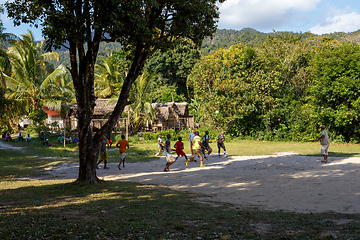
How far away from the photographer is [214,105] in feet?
104

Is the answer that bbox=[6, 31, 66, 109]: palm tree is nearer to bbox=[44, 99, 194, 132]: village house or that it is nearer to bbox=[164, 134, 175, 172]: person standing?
bbox=[44, 99, 194, 132]: village house

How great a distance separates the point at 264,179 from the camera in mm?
10859

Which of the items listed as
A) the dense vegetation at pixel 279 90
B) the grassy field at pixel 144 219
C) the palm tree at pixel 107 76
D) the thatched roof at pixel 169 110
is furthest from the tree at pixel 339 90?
the palm tree at pixel 107 76

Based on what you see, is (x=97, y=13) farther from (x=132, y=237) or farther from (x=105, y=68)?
(x=105, y=68)

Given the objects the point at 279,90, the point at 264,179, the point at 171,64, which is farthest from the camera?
the point at 171,64

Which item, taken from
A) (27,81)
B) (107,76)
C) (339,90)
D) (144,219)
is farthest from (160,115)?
(144,219)

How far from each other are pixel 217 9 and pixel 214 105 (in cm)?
2073

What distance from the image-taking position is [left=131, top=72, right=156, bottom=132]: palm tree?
30391 mm

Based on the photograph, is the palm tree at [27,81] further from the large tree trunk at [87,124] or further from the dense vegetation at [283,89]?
the large tree trunk at [87,124]

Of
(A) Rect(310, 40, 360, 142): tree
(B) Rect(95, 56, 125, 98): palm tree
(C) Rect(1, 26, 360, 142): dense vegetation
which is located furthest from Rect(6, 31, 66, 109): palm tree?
(A) Rect(310, 40, 360, 142): tree

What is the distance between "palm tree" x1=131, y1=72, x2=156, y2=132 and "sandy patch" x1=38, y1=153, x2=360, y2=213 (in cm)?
1428

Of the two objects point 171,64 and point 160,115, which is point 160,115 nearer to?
point 160,115

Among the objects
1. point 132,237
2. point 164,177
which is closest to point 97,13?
point 164,177

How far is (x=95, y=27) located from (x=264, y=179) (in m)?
7.33
